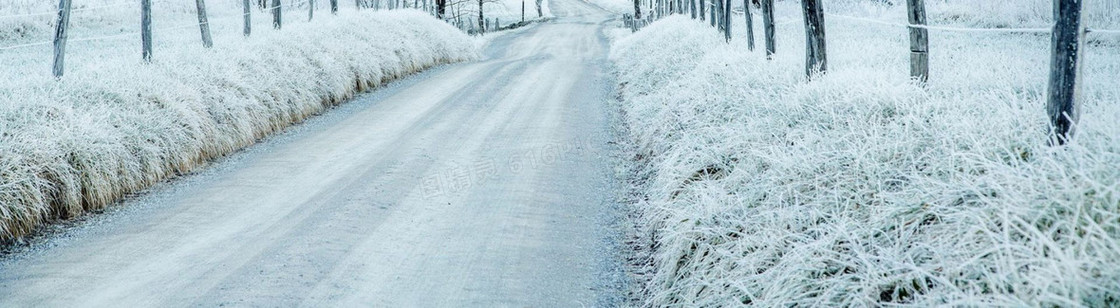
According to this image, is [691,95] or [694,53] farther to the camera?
[694,53]

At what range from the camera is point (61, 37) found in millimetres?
9250

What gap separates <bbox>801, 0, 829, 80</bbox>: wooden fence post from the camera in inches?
319

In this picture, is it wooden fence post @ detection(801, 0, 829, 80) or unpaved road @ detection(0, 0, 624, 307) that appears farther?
wooden fence post @ detection(801, 0, 829, 80)

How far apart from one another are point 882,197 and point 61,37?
1001 centimetres

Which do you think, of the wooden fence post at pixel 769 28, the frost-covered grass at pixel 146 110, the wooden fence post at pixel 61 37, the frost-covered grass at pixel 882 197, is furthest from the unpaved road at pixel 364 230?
the wooden fence post at pixel 769 28

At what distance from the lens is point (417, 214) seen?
5.95 metres

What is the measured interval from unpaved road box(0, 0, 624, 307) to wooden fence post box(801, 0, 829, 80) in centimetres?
261

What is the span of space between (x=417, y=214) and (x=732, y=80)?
4.06 m

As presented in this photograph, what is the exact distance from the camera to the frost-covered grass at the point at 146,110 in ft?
19.1

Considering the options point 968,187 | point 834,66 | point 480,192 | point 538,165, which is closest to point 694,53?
point 834,66

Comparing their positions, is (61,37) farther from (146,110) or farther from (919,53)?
(919,53)

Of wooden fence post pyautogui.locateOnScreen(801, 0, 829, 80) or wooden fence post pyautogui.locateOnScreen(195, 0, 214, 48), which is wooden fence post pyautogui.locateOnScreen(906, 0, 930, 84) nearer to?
wooden fence post pyautogui.locateOnScreen(801, 0, 829, 80)

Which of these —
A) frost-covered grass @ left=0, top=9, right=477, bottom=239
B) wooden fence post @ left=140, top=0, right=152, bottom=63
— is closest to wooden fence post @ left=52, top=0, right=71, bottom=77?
frost-covered grass @ left=0, top=9, right=477, bottom=239

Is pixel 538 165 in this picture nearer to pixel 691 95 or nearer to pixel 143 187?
pixel 691 95
